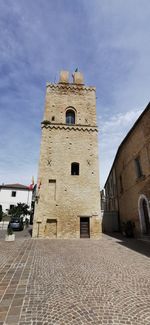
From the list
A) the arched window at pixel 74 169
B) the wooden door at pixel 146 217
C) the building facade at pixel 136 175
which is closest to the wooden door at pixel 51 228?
the arched window at pixel 74 169

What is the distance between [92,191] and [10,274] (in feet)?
33.3

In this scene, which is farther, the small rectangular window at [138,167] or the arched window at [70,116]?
the arched window at [70,116]

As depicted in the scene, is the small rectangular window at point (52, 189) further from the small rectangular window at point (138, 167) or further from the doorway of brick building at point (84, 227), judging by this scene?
the small rectangular window at point (138, 167)

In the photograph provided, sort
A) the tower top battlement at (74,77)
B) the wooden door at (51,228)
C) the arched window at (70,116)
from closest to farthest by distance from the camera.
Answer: the wooden door at (51,228), the arched window at (70,116), the tower top battlement at (74,77)

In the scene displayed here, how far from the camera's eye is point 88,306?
3.11m

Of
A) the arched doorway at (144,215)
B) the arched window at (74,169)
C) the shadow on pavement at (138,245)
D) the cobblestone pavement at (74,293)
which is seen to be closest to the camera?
the cobblestone pavement at (74,293)

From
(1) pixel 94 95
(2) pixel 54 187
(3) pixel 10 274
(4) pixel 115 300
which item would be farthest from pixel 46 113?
(4) pixel 115 300

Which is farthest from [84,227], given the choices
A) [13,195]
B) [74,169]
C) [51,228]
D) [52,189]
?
[13,195]

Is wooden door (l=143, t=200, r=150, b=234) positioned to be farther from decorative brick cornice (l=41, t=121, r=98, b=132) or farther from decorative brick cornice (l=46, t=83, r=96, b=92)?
decorative brick cornice (l=46, t=83, r=96, b=92)

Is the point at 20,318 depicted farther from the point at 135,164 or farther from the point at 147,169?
the point at 135,164

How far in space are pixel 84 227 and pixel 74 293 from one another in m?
10.4

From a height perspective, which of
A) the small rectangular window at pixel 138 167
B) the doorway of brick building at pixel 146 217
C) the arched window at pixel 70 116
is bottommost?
the doorway of brick building at pixel 146 217

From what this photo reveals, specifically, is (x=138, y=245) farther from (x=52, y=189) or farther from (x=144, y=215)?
(x=52, y=189)

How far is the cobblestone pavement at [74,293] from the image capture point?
274 cm
